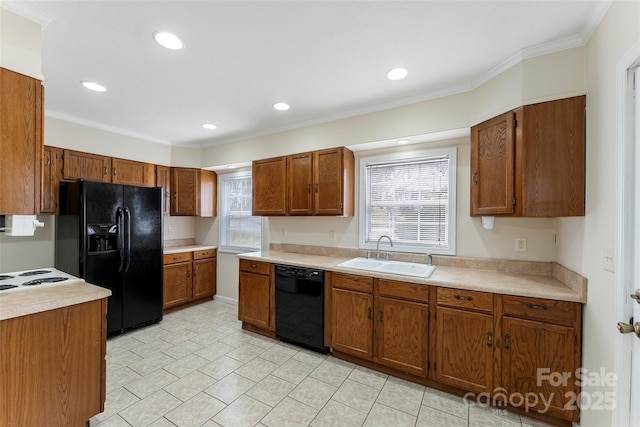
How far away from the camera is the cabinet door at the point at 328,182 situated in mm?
3045

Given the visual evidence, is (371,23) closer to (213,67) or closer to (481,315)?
(213,67)

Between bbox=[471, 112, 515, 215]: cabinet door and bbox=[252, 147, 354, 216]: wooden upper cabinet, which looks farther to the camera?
bbox=[252, 147, 354, 216]: wooden upper cabinet

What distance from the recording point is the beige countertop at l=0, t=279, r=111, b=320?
145 cm

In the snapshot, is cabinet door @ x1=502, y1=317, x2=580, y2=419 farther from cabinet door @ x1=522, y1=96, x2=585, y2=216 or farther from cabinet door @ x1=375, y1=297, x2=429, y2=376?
cabinet door @ x1=522, y1=96, x2=585, y2=216

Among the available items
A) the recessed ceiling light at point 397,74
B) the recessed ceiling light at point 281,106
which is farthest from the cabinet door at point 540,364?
the recessed ceiling light at point 281,106

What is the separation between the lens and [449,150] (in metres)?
2.72

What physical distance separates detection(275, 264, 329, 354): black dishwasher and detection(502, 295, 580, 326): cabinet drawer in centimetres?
159

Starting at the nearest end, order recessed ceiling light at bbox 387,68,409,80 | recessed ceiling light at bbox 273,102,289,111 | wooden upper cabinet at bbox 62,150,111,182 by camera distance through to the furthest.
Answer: recessed ceiling light at bbox 387,68,409,80 → recessed ceiling light at bbox 273,102,289,111 → wooden upper cabinet at bbox 62,150,111,182

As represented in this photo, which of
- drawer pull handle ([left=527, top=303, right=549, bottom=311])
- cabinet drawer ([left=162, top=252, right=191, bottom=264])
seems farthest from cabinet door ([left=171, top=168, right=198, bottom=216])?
drawer pull handle ([left=527, top=303, right=549, bottom=311])

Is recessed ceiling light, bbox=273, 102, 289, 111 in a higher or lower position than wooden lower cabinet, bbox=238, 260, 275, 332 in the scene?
higher

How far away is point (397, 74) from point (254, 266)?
256cm

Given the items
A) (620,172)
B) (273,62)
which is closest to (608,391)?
(620,172)

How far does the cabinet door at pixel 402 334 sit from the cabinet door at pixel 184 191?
11.2ft

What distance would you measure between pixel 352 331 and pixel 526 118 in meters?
2.27
